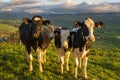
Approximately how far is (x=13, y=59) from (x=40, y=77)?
408cm

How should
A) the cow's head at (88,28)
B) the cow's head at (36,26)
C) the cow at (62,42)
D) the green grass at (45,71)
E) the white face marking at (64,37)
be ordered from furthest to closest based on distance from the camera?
the cow at (62,42) < the white face marking at (64,37) < the green grass at (45,71) < the cow's head at (36,26) < the cow's head at (88,28)

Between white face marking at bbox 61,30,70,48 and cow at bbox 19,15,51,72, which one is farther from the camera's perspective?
white face marking at bbox 61,30,70,48

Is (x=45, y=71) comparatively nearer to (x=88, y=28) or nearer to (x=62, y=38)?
(x=62, y=38)

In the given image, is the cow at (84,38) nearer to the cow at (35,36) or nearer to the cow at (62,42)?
the cow at (62,42)

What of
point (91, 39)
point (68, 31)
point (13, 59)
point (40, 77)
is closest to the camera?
point (91, 39)

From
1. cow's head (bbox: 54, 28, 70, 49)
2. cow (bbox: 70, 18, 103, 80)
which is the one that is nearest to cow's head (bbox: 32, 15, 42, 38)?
cow's head (bbox: 54, 28, 70, 49)

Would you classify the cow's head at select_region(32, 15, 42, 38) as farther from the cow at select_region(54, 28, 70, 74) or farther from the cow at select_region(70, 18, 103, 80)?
the cow at select_region(70, 18, 103, 80)

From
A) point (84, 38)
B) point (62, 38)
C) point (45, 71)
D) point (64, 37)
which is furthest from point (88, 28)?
point (45, 71)

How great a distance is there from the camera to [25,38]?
2030cm

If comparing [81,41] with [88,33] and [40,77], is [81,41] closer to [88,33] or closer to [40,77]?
[88,33]

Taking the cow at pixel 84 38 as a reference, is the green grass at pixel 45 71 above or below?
below

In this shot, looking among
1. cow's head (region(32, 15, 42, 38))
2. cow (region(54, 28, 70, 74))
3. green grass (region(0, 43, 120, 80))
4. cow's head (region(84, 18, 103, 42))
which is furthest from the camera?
cow (region(54, 28, 70, 74))

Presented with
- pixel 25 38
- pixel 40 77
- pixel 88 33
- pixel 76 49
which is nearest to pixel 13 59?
pixel 25 38

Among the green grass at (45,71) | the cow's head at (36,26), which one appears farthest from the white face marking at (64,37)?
the green grass at (45,71)
